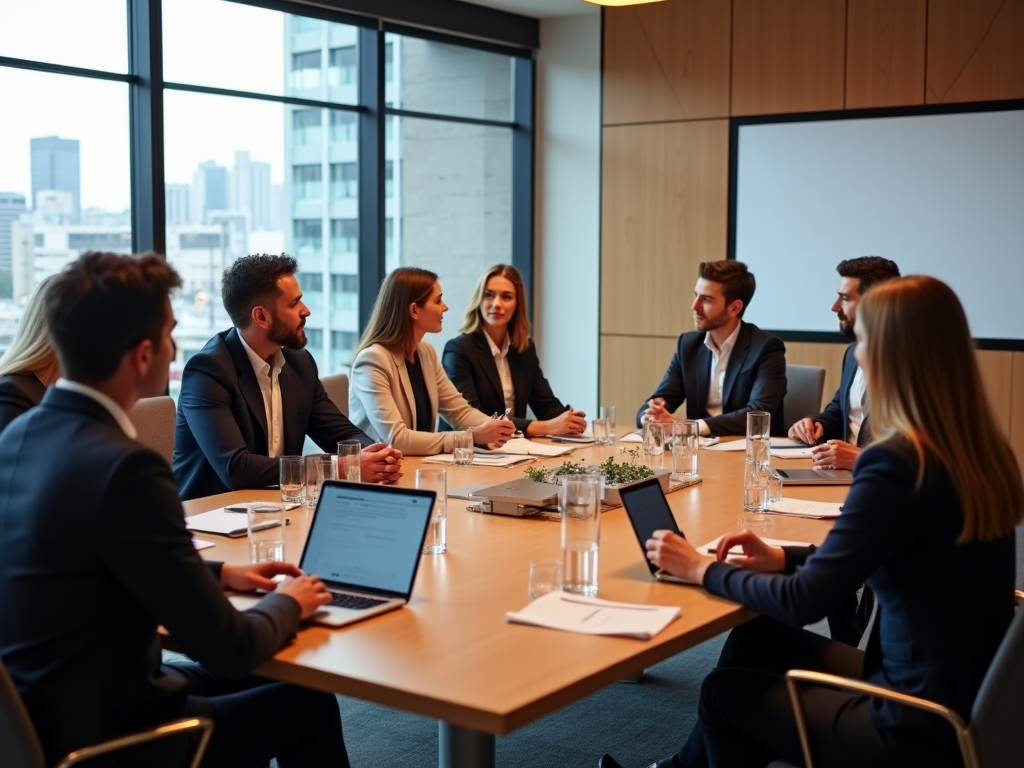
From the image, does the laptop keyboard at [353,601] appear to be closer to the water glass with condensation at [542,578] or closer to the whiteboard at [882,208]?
the water glass with condensation at [542,578]

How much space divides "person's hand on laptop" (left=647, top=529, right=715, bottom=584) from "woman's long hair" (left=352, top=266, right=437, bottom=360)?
2.38 m

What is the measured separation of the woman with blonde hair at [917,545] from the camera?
2.13 m

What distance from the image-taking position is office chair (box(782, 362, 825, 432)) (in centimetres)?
538

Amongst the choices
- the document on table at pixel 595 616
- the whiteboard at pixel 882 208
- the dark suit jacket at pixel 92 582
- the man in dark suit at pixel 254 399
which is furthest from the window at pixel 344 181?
the dark suit jacket at pixel 92 582

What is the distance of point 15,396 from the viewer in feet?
10.2

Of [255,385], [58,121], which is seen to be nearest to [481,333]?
[255,385]

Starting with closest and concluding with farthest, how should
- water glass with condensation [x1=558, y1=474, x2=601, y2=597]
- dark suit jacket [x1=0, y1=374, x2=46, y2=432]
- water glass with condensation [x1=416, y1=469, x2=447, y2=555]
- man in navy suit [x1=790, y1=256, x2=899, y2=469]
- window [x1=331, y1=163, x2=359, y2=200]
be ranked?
water glass with condensation [x1=558, y1=474, x2=601, y2=597]
water glass with condensation [x1=416, y1=469, x2=447, y2=555]
dark suit jacket [x1=0, y1=374, x2=46, y2=432]
man in navy suit [x1=790, y1=256, x2=899, y2=469]
window [x1=331, y1=163, x2=359, y2=200]

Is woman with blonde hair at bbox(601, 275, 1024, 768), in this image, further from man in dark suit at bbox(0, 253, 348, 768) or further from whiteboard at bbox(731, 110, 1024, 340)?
whiteboard at bbox(731, 110, 1024, 340)

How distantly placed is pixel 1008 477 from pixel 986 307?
5236 millimetres

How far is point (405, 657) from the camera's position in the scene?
200cm

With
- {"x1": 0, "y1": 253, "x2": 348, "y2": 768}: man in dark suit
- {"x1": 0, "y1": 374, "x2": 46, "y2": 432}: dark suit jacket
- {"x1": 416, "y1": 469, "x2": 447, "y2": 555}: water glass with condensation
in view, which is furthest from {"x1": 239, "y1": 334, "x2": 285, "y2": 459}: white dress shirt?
{"x1": 0, "y1": 253, "x2": 348, "y2": 768}: man in dark suit

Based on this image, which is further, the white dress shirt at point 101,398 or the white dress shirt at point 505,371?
the white dress shirt at point 505,371

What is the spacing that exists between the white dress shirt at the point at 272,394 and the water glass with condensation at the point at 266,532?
128cm

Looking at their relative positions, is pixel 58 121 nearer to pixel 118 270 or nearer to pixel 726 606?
pixel 118 270
